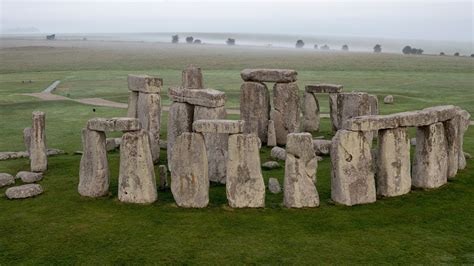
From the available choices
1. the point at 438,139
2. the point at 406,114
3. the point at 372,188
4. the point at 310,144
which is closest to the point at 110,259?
the point at 310,144

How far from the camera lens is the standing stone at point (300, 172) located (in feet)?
39.2

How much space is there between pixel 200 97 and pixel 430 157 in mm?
6474

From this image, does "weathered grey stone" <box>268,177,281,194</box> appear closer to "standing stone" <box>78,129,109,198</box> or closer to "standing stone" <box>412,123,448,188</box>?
"standing stone" <box>412,123,448,188</box>

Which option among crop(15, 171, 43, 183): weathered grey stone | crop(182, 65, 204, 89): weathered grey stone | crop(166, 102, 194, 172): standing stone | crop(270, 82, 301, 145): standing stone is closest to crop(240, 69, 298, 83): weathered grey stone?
crop(270, 82, 301, 145): standing stone

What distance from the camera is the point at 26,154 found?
57.5ft

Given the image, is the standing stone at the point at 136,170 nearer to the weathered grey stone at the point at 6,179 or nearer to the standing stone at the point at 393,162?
the weathered grey stone at the point at 6,179

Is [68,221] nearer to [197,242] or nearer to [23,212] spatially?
[23,212]

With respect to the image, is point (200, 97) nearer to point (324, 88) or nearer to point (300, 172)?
point (300, 172)

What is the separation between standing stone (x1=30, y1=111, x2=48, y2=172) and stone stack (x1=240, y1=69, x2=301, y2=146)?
7.56m

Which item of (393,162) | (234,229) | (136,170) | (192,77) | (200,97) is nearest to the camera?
(234,229)

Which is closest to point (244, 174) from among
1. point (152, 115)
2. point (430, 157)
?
point (430, 157)

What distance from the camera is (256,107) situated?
1975 cm

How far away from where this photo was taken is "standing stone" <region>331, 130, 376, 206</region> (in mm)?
12109

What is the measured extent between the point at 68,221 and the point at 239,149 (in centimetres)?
418
